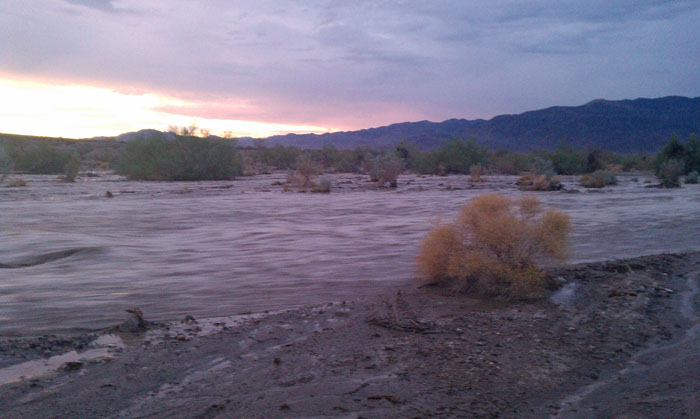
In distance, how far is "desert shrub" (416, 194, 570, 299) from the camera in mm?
8742

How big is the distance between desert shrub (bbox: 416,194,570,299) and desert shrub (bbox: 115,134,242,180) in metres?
36.0

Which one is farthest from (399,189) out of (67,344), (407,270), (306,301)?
(67,344)

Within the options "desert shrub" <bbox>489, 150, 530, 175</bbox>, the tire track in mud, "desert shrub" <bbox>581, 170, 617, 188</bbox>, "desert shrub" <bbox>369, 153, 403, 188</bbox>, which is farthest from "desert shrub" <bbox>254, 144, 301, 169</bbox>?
the tire track in mud

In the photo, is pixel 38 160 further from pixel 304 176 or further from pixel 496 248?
pixel 496 248

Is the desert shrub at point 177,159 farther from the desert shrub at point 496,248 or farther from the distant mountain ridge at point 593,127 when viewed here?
the distant mountain ridge at point 593,127

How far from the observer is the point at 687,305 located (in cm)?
823

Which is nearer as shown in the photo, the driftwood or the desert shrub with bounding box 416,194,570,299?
the driftwood

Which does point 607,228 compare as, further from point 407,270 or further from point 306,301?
point 306,301

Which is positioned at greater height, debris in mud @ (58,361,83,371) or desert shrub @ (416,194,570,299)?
desert shrub @ (416,194,570,299)

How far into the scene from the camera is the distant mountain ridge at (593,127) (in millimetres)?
122938

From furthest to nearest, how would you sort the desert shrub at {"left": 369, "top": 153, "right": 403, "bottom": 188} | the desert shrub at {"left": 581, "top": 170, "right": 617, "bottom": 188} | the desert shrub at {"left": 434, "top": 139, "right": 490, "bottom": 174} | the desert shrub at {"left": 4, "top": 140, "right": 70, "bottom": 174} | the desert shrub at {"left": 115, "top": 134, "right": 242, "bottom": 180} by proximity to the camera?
the desert shrub at {"left": 434, "top": 139, "right": 490, "bottom": 174}
the desert shrub at {"left": 4, "top": 140, "right": 70, "bottom": 174}
the desert shrub at {"left": 115, "top": 134, "right": 242, "bottom": 180}
the desert shrub at {"left": 369, "top": 153, "right": 403, "bottom": 188}
the desert shrub at {"left": 581, "top": 170, "right": 617, "bottom": 188}

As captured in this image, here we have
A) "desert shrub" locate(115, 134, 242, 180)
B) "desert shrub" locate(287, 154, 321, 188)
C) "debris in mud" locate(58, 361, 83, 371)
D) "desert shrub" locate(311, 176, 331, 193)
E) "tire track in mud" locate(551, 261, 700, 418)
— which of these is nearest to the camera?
"tire track in mud" locate(551, 261, 700, 418)

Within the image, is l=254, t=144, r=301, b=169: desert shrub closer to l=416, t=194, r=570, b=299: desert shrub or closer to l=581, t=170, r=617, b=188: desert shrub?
l=581, t=170, r=617, b=188: desert shrub

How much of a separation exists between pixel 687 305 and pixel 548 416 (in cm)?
466
